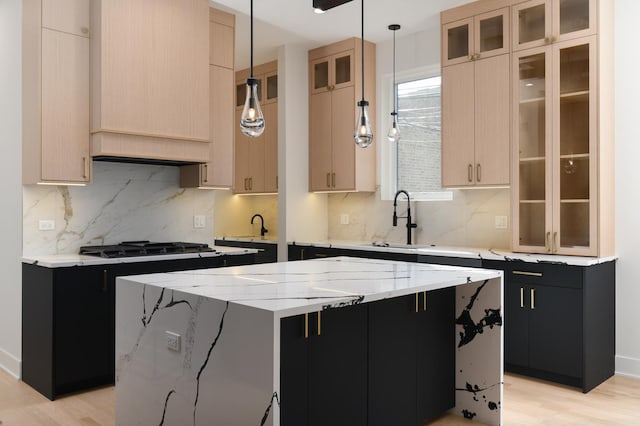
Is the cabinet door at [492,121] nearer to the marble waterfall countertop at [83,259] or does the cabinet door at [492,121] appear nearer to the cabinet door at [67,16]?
the marble waterfall countertop at [83,259]

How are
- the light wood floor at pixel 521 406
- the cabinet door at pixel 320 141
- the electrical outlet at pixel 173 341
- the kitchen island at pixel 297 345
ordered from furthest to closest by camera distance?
the cabinet door at pixel 320 141, the light wood floor at pixel 521 406, the electrical outlet at pixel 173 341, the kitchen island at pixel 297 345

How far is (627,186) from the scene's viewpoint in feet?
12.9

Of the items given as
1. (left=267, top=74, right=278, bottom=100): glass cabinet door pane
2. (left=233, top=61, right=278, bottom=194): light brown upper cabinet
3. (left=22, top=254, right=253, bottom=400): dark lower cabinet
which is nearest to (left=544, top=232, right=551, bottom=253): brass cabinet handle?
(left=22, top=254, right=253, bottom=400): dark lower cabinet

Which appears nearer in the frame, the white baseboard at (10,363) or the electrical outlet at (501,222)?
the white baseboard at (10,363)

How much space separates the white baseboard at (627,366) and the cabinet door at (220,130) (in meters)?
3.32

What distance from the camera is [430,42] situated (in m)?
5.09

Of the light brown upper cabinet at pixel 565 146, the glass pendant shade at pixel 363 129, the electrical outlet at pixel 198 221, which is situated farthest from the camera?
the electrical outlet at pixel 198 221

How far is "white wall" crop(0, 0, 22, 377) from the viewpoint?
3.88 meters

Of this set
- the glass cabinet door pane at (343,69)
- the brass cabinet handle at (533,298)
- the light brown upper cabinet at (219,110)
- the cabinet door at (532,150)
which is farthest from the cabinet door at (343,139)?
the brass cabinet handle at (533,298)

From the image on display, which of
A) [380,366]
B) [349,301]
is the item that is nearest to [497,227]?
[380,366]

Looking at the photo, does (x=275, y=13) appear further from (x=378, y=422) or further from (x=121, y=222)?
(x=378, y=422)

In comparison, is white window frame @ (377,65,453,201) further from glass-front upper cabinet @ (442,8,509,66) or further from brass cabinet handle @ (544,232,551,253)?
brass cabinet handle @ (544,232,551,253)

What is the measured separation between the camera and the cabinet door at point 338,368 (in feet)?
7.50

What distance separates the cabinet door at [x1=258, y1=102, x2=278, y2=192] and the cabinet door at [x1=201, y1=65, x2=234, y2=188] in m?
1.38
